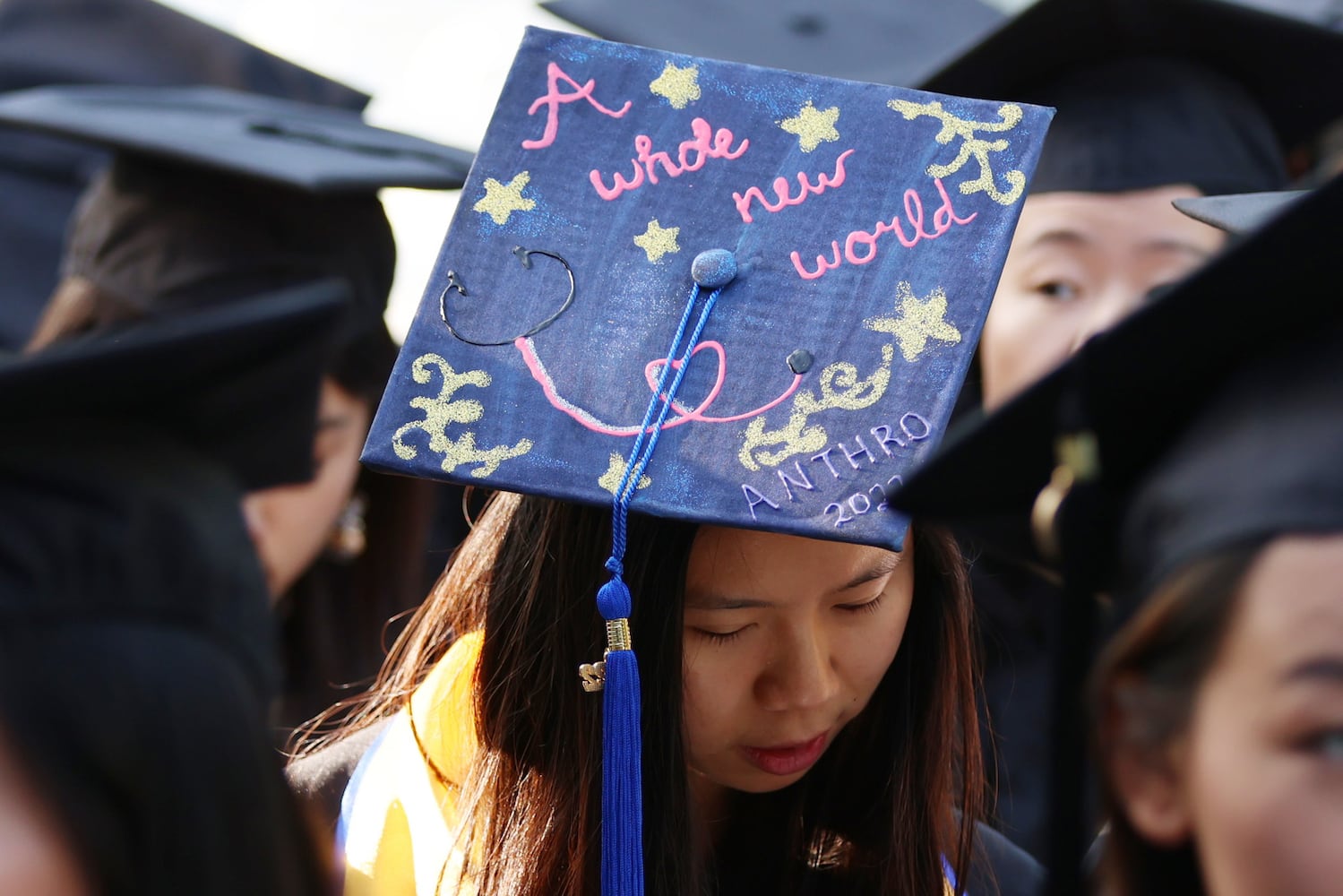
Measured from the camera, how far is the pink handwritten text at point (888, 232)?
1.46 m

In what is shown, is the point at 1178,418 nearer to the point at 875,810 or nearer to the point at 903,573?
the point at 903,573

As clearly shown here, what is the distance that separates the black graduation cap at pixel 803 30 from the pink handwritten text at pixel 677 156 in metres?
1.58

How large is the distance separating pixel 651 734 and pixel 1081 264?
1.32m

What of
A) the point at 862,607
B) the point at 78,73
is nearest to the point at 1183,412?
the point at 862,607

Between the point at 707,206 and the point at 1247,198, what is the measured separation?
59cm

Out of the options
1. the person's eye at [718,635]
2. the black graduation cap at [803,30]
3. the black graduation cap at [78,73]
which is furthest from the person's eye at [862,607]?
the black graduation cap at [78,73]

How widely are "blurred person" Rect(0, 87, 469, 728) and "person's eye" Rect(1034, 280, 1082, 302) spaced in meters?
1.05

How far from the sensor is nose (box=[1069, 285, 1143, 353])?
2.36m

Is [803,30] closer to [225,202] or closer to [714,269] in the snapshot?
[225,202]

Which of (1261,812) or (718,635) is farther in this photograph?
(718,635)

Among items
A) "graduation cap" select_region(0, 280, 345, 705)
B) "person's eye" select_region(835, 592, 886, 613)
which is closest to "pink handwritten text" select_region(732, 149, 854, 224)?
"person's eye" select_region(835, 592, 886, 613)

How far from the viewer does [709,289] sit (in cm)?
146

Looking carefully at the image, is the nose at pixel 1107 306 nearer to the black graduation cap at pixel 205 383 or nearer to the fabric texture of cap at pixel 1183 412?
the fabric texture of cap at pixel 1183 412

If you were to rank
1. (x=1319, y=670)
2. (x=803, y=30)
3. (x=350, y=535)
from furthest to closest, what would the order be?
(x=803, y=30), (x=350, y=535), (x=1319, y=670)
